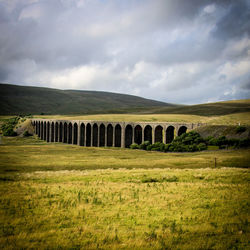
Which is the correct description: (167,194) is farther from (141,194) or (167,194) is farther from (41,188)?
(41,188)

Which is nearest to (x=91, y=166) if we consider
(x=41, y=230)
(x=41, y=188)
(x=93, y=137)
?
(x=41, y=188)

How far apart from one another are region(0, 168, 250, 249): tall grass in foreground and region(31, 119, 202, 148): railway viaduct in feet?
117

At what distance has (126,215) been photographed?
1269 cm

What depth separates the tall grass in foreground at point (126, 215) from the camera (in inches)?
385

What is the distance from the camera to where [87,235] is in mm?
10359

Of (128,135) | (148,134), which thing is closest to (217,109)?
(148,134)

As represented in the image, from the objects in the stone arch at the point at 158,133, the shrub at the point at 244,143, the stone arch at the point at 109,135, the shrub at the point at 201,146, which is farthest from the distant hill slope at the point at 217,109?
the shrub at the point at 244,143

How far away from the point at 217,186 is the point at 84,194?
896 centimetres

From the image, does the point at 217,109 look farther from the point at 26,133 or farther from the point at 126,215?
the point at 126,215

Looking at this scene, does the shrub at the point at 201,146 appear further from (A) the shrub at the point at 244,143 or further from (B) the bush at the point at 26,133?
(B) the bush at the point at 26,133

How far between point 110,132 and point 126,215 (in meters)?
55.8

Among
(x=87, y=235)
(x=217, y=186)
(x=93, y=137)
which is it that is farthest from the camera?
(x=93, y=137)

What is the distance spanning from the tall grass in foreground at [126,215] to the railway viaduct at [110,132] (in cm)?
3565

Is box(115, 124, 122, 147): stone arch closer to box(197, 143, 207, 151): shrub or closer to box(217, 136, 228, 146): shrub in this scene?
box(197, 143, 207, 151): shrub
